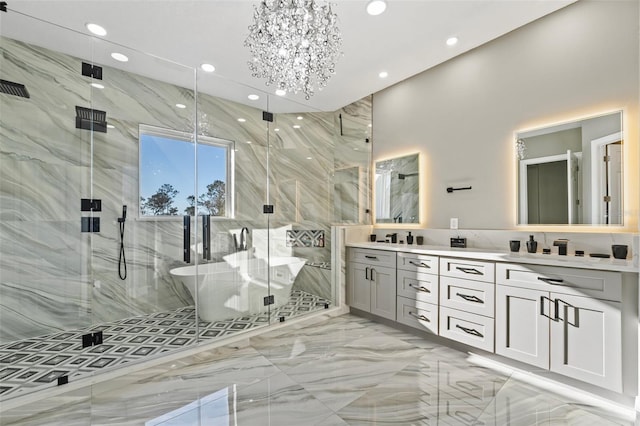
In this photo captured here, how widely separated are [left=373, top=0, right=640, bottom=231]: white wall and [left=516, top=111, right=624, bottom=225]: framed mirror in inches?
2.6

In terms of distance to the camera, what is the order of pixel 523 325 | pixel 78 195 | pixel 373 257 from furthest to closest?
pixel 373 257 → pixel 78 195 → pixel 523 325

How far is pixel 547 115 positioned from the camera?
2600 mm

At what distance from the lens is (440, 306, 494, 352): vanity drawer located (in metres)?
2.44

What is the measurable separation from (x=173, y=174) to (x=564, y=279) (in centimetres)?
349

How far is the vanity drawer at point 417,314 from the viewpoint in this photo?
9.27 feet

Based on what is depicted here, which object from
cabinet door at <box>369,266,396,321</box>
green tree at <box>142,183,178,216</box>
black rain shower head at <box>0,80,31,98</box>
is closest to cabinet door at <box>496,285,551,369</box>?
cabinet door at <box>369,266,396,321</box>

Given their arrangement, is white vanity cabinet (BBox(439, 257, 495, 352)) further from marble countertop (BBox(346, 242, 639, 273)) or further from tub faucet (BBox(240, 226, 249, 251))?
tub faucet (BBox(240, 226, 249, 251))

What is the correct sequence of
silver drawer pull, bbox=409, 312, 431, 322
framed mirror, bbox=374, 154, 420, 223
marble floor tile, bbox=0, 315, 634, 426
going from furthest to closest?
framed mirror, bbox=374, 154, 420, 223
silver drawer pull, bbox=409, 312, 431, 322
marble floor tile, bbox=0, 315, 634, 426

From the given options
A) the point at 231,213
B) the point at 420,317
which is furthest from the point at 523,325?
the point at 231,213

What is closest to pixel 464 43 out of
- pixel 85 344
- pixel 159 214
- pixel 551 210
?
pixel 551 210

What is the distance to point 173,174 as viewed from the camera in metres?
2.96

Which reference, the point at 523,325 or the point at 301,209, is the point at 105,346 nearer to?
the point at 301,209

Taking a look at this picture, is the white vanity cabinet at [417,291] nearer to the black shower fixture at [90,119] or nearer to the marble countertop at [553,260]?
the marble countertop at [553,260]

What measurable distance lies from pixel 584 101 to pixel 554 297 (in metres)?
1.65
